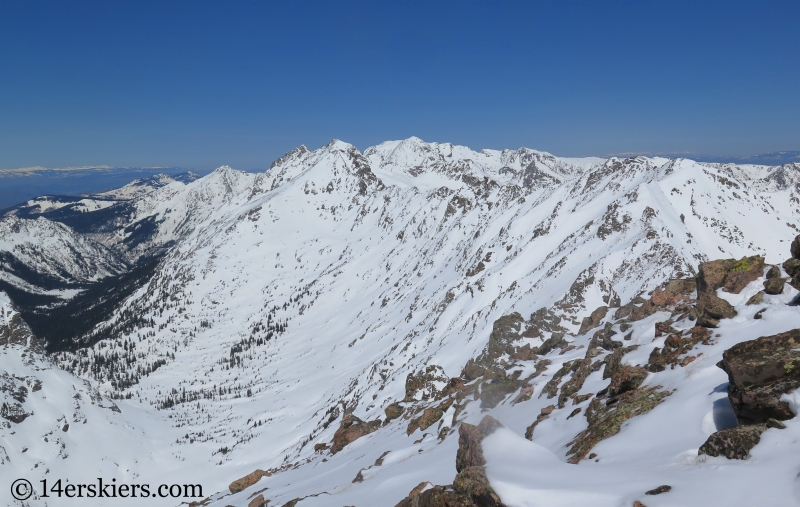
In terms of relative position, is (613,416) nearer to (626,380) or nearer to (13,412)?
(626,380)

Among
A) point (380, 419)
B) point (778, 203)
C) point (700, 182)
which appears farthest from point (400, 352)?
point (778, 203)

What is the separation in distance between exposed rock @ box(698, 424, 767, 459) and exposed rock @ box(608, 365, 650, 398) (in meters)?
7.19

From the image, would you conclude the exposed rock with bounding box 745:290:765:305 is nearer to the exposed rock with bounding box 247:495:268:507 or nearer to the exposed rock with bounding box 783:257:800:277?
the exposed rock with bounding box 783:257:800:277

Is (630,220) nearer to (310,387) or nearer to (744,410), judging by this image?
(744,410)

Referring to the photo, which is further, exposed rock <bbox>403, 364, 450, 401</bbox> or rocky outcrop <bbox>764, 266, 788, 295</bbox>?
exposed rock <bbox>403, 364, 450, 401</bbox>

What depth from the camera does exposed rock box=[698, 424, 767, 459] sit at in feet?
29.0

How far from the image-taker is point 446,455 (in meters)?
19.2

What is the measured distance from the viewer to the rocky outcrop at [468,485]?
31.5 ft

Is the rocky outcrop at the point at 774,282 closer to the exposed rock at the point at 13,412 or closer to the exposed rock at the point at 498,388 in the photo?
the exposed rock at the point at 498,388

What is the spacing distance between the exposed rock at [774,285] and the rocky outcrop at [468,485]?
1506 cm

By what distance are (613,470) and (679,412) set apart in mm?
3541

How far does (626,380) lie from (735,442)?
7.76m

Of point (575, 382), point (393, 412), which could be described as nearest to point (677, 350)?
point (575, 382)

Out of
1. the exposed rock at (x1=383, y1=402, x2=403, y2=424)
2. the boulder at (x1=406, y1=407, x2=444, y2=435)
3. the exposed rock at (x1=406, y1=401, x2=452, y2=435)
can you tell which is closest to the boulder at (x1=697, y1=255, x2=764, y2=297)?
the exposed rock at (x1=406, y1=401, x2=452, y2=435)
